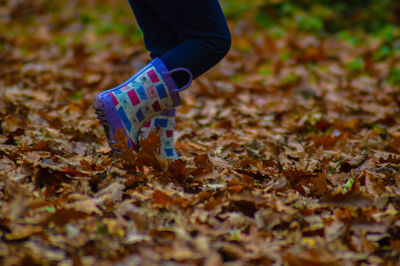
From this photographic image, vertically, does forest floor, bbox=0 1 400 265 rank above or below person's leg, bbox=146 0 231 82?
below

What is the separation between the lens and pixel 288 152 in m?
2.02

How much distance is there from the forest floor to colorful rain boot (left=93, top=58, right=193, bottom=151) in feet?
0.45

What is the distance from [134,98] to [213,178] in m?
0.44

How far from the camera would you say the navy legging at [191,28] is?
157 cm

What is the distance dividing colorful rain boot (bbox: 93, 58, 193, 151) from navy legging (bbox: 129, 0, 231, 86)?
0.15 feet

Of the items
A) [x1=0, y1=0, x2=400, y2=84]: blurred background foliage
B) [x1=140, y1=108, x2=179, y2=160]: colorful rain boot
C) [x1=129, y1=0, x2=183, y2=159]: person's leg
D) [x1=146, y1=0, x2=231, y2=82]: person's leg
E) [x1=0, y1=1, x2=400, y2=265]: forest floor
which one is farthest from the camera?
[x1=0, y1=0, x2=400, y2=84]: blurred background foliage

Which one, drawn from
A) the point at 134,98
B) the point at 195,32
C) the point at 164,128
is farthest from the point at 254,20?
the point at 134,98

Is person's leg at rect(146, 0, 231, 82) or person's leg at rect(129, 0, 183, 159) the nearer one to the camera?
person's leg at rect(146, 0, 231, 82)

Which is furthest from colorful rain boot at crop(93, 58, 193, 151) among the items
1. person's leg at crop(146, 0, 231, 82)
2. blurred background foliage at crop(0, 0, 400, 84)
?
blurred background foliage at crop(0, 0, 400, 84)

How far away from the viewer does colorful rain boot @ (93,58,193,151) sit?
1.60 m

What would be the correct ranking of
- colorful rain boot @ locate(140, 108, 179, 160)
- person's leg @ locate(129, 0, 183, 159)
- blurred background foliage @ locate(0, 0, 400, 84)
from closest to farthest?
person's leg @ locate(129, 0, 183, 159), colorful rain boot @ locate(140, 108, 179, 160), blurred background foliage @ locate(0, 0, 400, 84)

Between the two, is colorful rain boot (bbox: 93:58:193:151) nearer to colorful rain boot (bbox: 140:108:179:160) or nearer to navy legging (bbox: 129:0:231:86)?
navy legging (bbox: 129:0:231:86)

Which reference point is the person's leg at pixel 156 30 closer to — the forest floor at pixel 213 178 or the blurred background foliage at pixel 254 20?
the forest floor at pixel 213 178

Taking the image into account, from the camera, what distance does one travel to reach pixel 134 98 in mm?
1628
